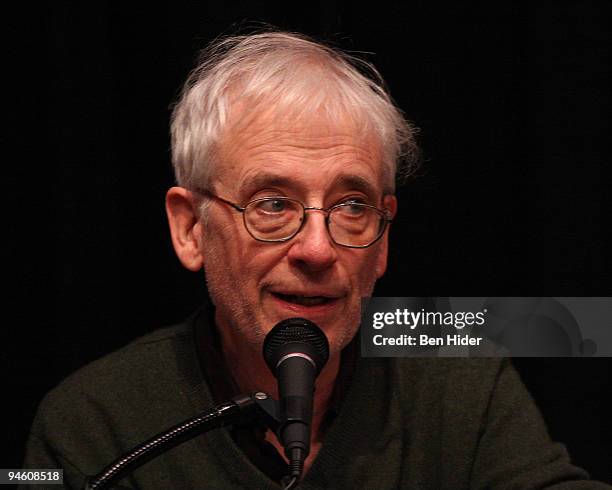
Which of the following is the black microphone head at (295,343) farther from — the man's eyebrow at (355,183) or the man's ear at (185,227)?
the man's ear at (185,227)

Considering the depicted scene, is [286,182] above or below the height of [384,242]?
above

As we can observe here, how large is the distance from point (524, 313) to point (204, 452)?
842 millimetres

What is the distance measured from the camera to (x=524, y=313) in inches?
89.3

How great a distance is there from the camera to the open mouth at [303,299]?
1745mm

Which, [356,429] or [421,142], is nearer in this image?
[356,429]

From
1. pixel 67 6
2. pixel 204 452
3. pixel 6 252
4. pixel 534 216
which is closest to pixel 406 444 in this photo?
pixel 204 452

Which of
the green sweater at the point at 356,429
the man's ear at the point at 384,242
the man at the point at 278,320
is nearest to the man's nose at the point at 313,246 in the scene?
the man at the point at 278,320

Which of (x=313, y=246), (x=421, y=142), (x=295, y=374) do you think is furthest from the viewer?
(x=421, y=142)

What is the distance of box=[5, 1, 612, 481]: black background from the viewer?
7.42 feet

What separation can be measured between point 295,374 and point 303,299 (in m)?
0.40

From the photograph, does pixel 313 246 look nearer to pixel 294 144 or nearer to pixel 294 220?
pixel 294 220

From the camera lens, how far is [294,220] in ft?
5.70

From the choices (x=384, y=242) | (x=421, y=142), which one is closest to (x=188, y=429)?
A: (x=384, y=242)

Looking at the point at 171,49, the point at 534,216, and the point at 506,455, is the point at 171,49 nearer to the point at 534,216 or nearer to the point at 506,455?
the point at 534,216
